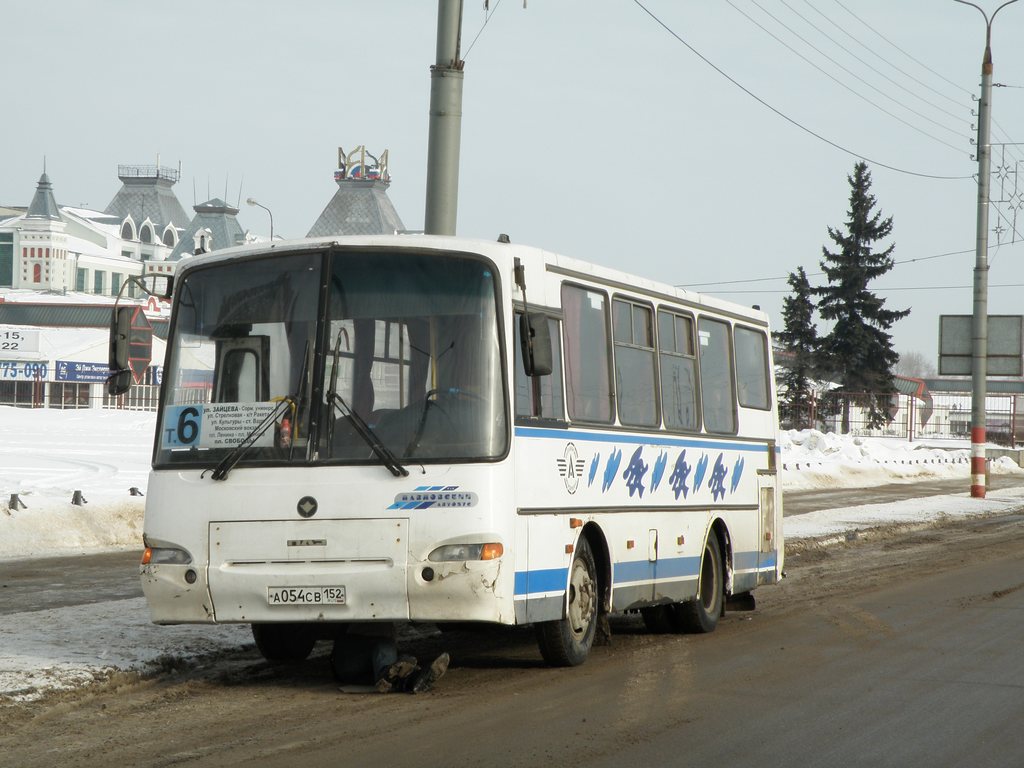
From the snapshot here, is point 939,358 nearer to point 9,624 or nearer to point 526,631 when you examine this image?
point 526,631

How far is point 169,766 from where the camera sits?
6711 mm

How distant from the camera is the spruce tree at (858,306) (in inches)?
2901

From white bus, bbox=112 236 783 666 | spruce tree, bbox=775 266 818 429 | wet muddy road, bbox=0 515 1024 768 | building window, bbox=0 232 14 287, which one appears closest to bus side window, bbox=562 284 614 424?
white bus, bbox=112 236 783 666

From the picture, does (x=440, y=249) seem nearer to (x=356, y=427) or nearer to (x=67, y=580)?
(x=356, y=427)

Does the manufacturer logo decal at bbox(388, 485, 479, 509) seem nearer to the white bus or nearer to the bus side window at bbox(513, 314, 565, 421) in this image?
the white bus

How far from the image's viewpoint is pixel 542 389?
948 cm

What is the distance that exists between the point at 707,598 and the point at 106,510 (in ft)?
38.0

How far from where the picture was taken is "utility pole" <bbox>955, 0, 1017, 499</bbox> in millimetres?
33656

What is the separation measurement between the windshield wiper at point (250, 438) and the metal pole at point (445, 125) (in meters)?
4.46

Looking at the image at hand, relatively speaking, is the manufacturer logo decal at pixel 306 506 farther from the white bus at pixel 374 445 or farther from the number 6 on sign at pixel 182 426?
the number 6 on sign at pixel 182 426

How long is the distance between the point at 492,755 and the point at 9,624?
18.9ft

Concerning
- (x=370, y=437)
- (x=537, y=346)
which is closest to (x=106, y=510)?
(x=370, y=437)

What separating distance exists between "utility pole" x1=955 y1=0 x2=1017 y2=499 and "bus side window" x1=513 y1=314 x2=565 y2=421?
83.0ft

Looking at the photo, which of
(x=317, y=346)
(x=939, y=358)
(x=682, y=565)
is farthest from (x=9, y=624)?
(x=939, y=358)
